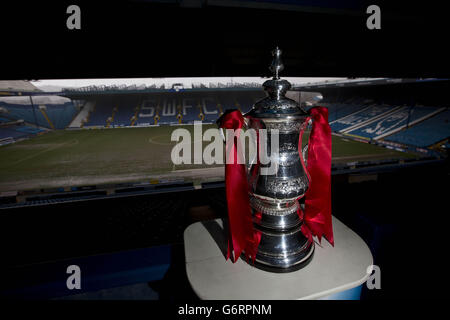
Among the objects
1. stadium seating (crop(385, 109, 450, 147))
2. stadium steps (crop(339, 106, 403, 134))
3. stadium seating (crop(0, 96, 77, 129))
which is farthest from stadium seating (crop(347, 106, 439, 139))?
stadium seating (crop(0, 96, 77, 129))

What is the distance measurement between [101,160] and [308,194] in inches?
327

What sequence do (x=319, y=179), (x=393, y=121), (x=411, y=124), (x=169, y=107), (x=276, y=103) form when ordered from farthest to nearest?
(x=169, y=107) < (x=393, y=121) < (x=411, y=124) < (x=319, y=179) < (x=276, y=103)

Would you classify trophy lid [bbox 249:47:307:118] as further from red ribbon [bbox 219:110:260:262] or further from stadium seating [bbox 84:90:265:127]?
stadium seating [bbox 84:90:265:127]

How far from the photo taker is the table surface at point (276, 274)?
886 mm

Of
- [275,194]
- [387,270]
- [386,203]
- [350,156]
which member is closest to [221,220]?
[275,194]

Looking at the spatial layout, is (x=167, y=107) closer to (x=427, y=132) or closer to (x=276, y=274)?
(x=427, y=132)

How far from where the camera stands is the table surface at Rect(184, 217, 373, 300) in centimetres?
89

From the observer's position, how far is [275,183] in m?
1.01

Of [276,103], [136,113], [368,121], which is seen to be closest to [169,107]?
[136,113]
